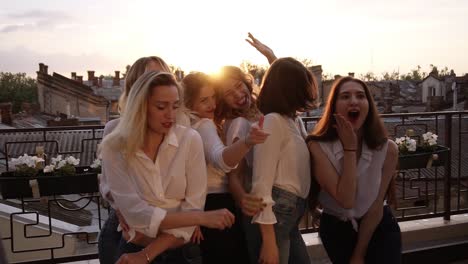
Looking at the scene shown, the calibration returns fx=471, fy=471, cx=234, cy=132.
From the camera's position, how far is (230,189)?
2232 millimetres

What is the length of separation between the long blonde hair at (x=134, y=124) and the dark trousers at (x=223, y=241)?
1.68 feet

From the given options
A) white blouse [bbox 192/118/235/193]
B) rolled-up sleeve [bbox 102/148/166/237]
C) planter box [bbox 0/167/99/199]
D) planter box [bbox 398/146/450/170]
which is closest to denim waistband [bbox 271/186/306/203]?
white blouse [bbox 192/118/235/193]

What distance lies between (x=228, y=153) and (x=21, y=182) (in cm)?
212

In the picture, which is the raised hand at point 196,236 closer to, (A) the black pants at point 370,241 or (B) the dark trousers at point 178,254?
(B) the dark trousers at point 178,254

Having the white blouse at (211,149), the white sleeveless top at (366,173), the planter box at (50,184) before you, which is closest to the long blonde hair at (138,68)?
the white blouse at (211,149)

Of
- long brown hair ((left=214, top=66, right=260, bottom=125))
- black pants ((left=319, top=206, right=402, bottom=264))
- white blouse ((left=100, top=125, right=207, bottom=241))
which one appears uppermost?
long brown hair ((left=214, top=66, right=260, bottom=125))

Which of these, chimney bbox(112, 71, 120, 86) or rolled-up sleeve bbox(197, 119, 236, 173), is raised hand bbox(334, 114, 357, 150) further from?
→ chimney bbox(112, 71, 120, 86)

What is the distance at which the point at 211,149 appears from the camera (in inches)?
85.0

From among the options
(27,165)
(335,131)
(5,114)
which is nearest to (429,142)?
(335,131)

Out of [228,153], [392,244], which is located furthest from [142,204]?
[392,244]

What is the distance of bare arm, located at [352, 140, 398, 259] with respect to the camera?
2381 mm

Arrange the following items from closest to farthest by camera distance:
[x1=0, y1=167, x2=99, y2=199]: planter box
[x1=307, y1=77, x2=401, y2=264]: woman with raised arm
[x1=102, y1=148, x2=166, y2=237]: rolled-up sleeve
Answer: [x1=102, y1=148, x2=166, y2=237]: rolled-up sleeve < [x1=307, y1=77, x2=401, y2=264]: woman with raised arm < [x1=0, y1=167, x2=99, y2=199]: planter box

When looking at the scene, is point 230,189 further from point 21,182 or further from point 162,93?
point 21,182

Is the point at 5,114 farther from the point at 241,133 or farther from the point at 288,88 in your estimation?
the point at 288,88
